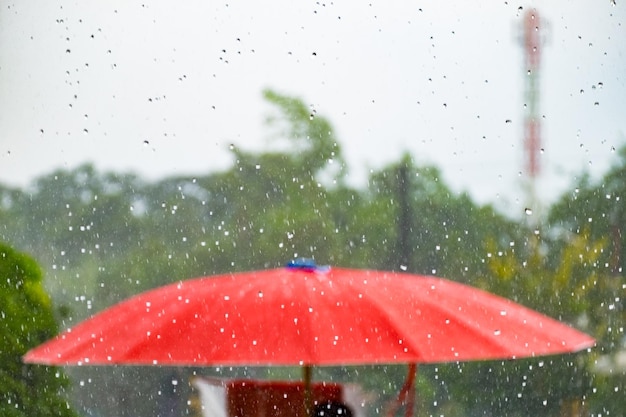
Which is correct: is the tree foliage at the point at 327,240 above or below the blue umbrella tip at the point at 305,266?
below

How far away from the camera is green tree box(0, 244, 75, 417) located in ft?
9.34

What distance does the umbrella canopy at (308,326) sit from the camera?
1427 millimetres

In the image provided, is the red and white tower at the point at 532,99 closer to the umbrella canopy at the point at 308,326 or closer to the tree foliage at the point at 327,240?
the tree foliage at the point at 327,240

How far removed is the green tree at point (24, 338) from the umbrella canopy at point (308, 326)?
1249 mm

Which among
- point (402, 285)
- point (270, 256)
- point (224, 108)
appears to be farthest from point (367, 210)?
point (402, 285)

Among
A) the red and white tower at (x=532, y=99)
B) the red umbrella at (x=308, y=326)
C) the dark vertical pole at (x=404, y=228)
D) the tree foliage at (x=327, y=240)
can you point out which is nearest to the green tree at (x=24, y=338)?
the red umbrella at (x=308, y=326)

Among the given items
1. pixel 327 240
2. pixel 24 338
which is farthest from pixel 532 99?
pixel 24 338

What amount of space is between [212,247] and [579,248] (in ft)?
5.05

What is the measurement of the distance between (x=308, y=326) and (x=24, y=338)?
160cm

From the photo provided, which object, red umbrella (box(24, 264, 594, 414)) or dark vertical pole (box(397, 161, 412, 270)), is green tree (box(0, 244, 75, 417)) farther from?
dark vertical pole (box(397, 161, 412, 270))

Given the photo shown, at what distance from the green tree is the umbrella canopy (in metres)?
1.25

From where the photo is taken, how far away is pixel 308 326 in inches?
57.4

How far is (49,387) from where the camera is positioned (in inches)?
115

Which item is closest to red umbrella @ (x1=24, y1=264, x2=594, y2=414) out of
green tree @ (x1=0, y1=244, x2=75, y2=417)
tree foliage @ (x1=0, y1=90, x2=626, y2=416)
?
green tree @ (x1=0, y1=244, x2=75, y2=417)
